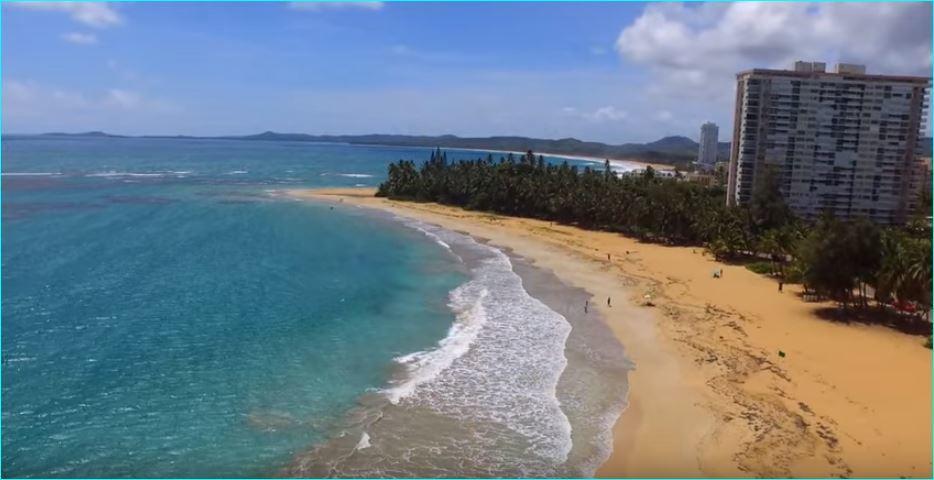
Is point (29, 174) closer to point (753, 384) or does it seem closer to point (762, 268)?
point (762, 268)

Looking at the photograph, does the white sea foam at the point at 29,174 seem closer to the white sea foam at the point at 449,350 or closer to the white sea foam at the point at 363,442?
the white sea foam at the point at 449,350

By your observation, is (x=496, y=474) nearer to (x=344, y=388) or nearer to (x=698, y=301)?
(x=344, y=388)

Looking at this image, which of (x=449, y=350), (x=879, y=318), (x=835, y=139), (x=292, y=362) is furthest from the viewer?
(x=835, y=139)

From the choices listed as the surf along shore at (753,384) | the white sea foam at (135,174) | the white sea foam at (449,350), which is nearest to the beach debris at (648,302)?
the surf along shore at (753,384)

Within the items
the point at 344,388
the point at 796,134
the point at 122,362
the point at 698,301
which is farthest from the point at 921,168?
the point at 122,362

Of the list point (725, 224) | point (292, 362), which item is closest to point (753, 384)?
point (292, 362)

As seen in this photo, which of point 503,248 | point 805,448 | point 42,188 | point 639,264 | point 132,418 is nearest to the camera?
point 805,448
